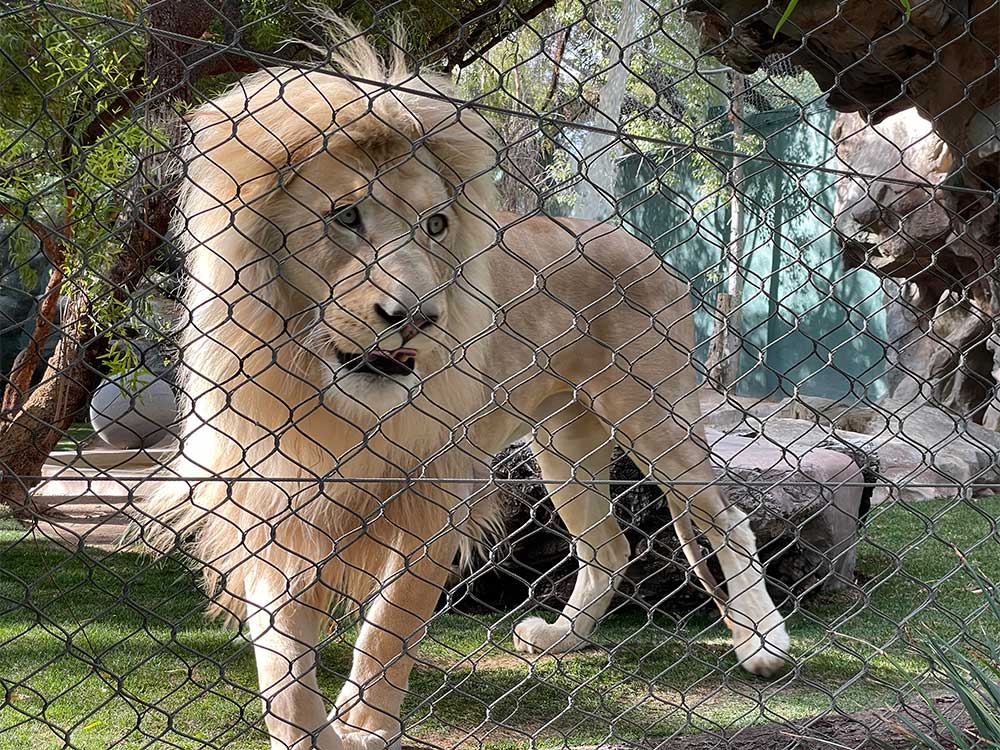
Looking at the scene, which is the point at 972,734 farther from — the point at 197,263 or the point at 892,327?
A: the point at 892,327

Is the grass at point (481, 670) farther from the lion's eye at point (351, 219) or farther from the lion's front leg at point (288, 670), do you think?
the lion's eye at point (351, 219)

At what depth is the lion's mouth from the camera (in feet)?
6.84

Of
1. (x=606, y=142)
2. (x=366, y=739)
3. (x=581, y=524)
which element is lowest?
(x=366, y=739)

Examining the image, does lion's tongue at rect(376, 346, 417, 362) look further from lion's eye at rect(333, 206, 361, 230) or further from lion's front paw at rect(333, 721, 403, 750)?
lion's front paw at rect(333, 721, 403, 750)

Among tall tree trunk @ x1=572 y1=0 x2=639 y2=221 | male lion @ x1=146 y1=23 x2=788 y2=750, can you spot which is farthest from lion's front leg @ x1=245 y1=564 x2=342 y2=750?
tall tree trunk @ x1=572 y1=0 x2=639 y2=221

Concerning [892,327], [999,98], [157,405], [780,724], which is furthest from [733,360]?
[780,724]

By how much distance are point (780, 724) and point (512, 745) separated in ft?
2.26

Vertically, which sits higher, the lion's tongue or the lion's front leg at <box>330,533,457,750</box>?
the lion's tongue

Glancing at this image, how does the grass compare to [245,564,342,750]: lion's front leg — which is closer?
[245,564,342,750]: lion's front leg

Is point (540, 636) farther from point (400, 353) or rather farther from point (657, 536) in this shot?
point (400, 353)

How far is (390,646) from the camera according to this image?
255 centimetres

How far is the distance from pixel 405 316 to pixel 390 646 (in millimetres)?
991

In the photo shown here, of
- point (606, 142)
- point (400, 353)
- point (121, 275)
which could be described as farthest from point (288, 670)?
point (606, 142)

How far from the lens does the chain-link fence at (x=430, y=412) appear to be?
6.75 feet
